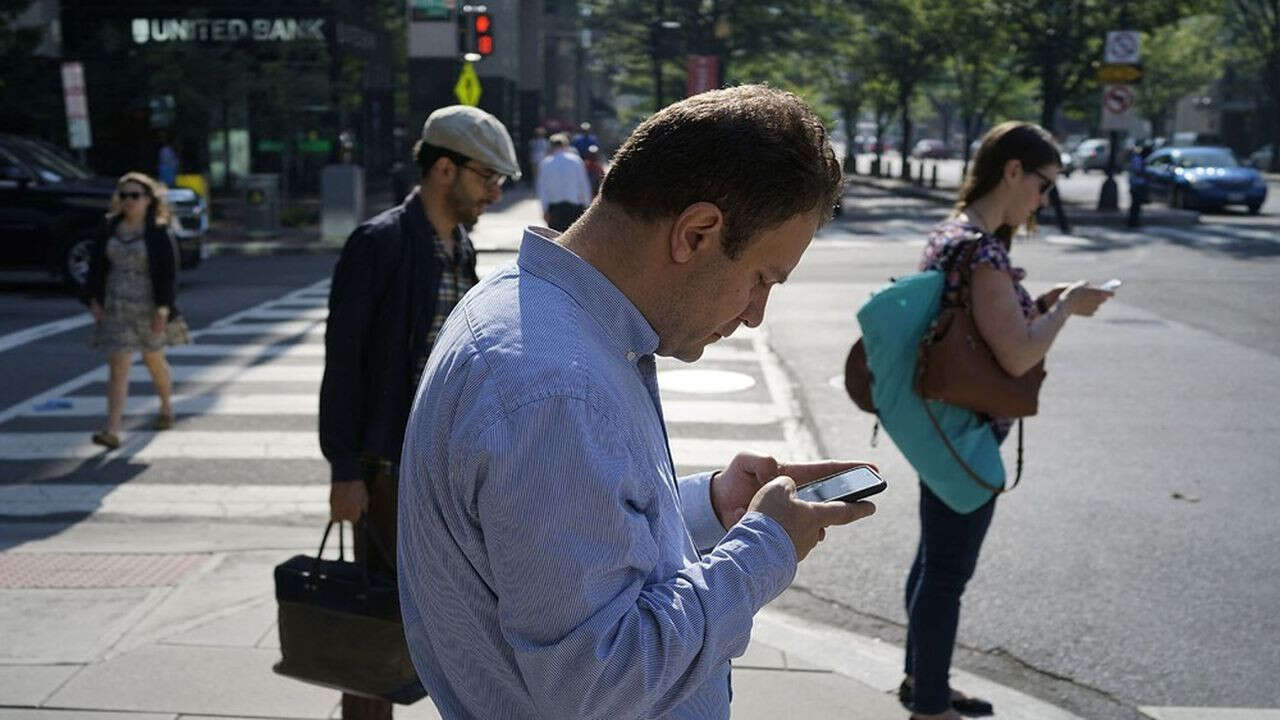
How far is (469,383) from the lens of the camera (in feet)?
5.60

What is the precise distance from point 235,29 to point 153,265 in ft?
90.3

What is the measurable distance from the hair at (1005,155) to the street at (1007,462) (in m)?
1.87

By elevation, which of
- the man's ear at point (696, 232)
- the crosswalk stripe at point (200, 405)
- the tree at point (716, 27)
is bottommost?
the crosswalk stripe at point (200, 405)

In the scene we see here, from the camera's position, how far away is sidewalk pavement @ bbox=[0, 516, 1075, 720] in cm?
436

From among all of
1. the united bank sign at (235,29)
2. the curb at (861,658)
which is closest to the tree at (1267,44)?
the united bank sign at (235,29)

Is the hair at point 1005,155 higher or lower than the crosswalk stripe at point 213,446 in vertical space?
higher

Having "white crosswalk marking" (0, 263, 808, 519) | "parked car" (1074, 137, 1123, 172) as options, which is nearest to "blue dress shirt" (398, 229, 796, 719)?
"white crosswalk marking" (0, 263, 808, 519)

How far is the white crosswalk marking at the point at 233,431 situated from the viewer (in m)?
7.33

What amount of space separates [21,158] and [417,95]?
1973cm

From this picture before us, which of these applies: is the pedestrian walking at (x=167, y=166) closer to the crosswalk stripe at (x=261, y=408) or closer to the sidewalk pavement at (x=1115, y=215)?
the sidewalk pavement at (x=1115, y=215)

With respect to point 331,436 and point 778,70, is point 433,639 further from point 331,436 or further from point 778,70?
point 778,70

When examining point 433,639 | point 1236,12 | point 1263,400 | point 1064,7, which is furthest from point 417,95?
point 1236,12

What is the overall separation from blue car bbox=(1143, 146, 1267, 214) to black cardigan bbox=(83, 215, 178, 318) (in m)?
28.2

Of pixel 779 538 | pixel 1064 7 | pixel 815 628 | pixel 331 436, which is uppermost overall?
pixel 1064 7
